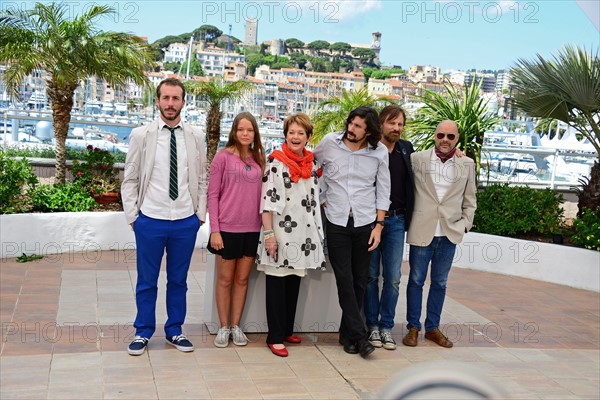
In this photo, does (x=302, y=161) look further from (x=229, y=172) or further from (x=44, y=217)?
(x=44, y=217)

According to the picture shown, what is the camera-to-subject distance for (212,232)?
480 cm

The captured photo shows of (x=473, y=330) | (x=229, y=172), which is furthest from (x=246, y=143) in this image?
(x=473, y=330)

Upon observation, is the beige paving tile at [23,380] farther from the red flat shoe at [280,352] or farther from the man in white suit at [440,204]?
the man in white suit at [440,204]

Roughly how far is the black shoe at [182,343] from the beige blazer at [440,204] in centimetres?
177

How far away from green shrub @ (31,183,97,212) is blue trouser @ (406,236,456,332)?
177 inches

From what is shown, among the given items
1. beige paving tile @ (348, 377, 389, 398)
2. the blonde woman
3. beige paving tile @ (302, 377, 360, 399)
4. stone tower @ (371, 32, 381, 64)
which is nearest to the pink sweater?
the blonde woman

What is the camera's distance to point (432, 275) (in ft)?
17.9

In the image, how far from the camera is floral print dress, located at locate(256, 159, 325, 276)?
15.8ft

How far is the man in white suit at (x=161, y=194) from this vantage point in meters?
4.68

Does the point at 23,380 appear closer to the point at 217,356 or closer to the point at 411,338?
the point at 217,356

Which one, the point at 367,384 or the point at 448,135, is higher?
the point at 448,135

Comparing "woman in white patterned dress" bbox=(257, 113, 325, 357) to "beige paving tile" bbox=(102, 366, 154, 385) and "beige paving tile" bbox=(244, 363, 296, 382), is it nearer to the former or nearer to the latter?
"beige paving tile" bbox=(244, 363, 296, 382)

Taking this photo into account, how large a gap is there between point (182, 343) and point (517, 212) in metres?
5.34

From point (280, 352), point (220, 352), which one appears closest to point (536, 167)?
point (280, 352)
